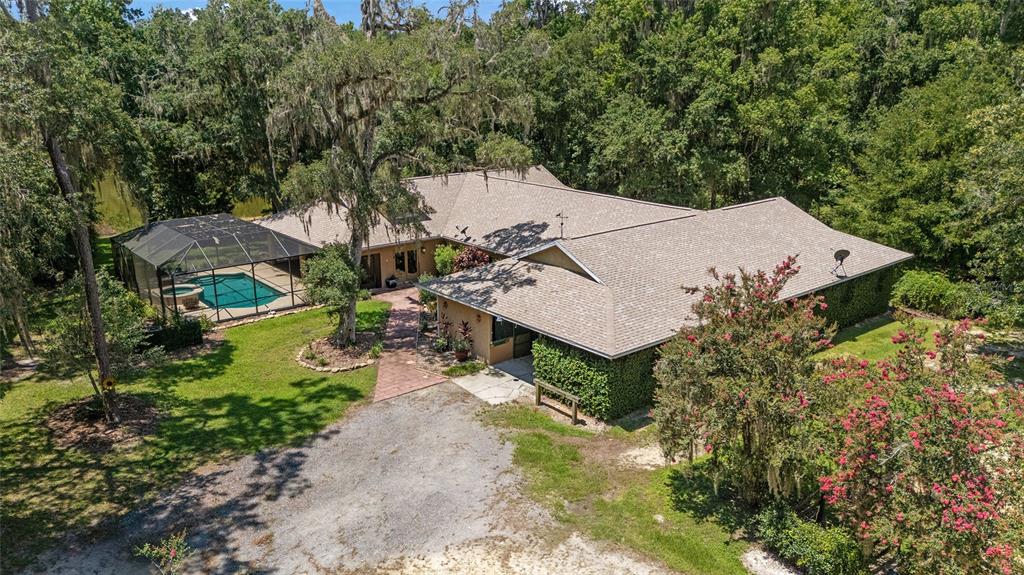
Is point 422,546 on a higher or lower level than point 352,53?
lower

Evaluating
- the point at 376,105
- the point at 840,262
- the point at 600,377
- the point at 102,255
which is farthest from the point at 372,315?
the point at 102,255

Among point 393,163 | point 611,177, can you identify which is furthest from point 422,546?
point 611,177

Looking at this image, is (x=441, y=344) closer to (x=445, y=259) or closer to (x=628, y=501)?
(x=445, y=259)

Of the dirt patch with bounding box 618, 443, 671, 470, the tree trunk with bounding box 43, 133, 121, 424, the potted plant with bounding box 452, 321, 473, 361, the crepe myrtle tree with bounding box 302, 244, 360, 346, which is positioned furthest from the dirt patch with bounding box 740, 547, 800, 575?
the tree trunk with bounding box 43, 133, 121, 424

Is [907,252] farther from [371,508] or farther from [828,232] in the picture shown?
[371,508]

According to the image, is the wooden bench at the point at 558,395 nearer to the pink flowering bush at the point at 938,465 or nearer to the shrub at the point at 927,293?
the pink flowering bush at the point at 938,465
